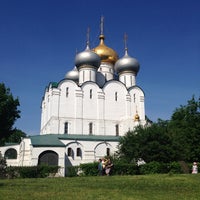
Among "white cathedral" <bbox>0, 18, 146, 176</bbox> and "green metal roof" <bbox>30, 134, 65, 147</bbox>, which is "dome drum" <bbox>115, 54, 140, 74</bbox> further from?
"green metal roof" <bbox>30, 134, 65, 147</bbox>

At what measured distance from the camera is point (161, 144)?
25281 millimetres

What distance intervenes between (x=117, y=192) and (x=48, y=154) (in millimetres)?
19911

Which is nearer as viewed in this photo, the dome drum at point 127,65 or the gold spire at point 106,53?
the dome drum at point 127,65

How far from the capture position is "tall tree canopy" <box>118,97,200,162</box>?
2472 centimetres

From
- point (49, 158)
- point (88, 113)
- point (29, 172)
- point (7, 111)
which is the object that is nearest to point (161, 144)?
point (49, 158)

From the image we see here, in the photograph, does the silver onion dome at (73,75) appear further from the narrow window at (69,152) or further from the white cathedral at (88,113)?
the narrow window at (69,152)

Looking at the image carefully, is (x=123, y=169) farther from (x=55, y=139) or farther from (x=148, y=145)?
(x=55, y=139)

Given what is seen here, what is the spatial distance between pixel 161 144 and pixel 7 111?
15629mm

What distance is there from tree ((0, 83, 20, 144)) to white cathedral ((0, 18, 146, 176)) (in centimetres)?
234

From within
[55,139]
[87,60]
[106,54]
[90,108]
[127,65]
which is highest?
[106,54]

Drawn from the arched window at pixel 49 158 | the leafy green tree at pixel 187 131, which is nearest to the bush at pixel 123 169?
the leafy green tree at pixel 187 131

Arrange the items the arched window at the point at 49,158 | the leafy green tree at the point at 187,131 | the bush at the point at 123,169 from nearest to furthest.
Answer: the bush at the point at 123,169
the leafy green tree at the point at 187,131
the arched window at the point at 49,158

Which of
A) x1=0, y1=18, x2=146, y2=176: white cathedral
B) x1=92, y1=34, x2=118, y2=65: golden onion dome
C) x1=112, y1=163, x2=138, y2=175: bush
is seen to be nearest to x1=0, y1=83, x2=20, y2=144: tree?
x1=0, y1=18, x2=146, y2=176: white cathedral

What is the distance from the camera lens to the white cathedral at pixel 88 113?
105 ft
